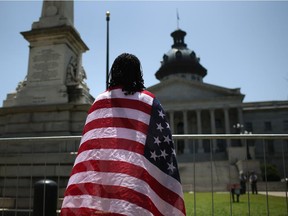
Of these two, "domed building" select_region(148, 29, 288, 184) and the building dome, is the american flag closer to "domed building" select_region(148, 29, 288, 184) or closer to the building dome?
"domed building" select_region(148, 29, 288, 184)

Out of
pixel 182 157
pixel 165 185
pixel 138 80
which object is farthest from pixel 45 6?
pixel 182 157

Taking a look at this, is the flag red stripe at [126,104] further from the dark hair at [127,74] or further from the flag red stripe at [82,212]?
the flag red stripe at [82,212]

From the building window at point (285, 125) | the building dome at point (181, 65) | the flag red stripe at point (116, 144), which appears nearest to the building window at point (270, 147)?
the building window at point (285, 125)

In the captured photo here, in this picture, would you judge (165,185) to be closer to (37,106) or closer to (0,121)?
(37,106)

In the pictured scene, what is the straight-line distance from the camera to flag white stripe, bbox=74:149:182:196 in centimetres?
285

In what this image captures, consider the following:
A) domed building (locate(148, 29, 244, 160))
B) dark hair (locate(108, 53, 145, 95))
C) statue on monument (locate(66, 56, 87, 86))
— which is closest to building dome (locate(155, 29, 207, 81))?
domed building (locate(148, 29, 244, 160))

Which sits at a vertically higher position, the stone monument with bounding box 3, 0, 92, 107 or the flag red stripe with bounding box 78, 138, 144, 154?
the stone monument with bounding box 3, 0, 92, 107

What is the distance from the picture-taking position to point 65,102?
32.3 ft

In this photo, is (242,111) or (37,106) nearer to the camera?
(37,106)

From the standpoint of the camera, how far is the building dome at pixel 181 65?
80.1m

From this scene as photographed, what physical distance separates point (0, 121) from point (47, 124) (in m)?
2.04

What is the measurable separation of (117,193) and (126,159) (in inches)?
12.6

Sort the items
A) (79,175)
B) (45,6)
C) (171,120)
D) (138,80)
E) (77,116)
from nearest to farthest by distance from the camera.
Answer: (79,175) → (138,80) → (77,116) → (45,6) → (171,120)

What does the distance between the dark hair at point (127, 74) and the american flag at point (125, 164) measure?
9 centimetres
